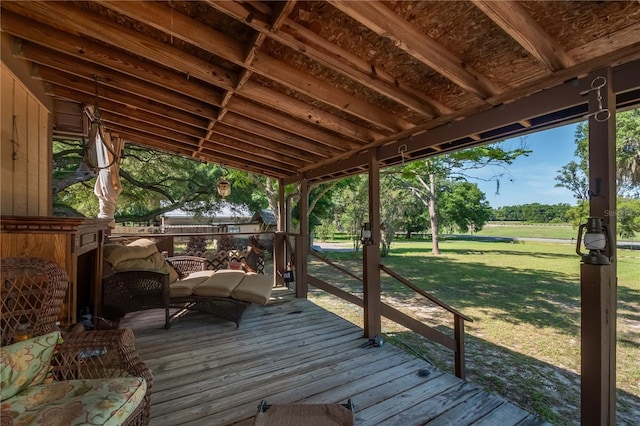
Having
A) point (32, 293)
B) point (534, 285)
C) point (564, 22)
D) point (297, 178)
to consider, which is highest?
point (564, 22)

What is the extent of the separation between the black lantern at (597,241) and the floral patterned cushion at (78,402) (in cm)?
253

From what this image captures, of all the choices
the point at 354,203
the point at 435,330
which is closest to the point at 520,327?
the point at 435,330

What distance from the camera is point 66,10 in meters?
1.72

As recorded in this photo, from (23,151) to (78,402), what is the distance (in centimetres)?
260

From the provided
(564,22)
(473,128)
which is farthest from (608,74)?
(473,128)

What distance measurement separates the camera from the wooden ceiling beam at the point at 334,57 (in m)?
1.51

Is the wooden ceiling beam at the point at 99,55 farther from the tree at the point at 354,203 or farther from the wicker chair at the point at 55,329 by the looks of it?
the tree at the point at 354,203

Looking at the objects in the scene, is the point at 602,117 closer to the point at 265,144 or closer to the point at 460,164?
the point at 265,144

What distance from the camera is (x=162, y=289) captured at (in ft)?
10.6

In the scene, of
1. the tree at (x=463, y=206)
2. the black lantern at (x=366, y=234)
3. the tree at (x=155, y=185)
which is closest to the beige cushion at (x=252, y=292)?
the black lantern at (x=366, y=234)

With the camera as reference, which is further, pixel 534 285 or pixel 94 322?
pixel 534 285

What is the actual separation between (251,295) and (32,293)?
2092 mm

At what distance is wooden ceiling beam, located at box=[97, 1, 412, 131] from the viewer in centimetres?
162

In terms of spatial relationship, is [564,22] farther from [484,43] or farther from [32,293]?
[32,293]
